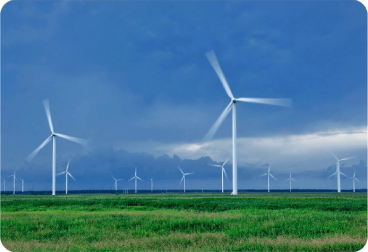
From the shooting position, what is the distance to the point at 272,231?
1958 centimetres

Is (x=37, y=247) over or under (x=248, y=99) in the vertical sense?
under

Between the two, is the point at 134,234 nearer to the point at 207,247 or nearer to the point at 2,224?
the point at 207,247

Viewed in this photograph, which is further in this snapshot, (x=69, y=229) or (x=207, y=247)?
(x=69, y=229)

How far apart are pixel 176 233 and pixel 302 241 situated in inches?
221

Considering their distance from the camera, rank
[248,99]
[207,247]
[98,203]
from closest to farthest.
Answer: [207,247], [98,203], [248,99]

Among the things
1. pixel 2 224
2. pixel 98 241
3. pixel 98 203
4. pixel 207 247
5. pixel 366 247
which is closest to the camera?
pixel 366 247

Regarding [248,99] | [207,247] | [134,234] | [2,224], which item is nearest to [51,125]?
[248,99]

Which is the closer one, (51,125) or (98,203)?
(98,203)

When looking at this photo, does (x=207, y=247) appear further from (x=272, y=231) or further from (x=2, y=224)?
(x=2, y=224)

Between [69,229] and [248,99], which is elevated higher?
[248,99]

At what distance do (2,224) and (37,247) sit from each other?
288 inches

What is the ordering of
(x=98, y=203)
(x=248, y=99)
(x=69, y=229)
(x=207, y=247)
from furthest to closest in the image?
1. (x=248, y=99)
2. (x=98, y=203)
3. (x=69, y=229)
4. (x=207, y=247)

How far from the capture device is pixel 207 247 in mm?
16609

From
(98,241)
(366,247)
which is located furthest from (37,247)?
(366,247)
